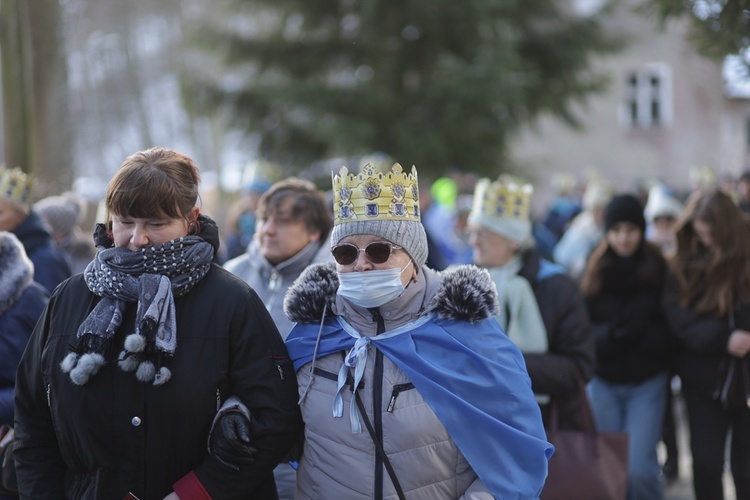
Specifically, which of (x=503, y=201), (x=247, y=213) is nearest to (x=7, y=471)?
(x=503, y=201)

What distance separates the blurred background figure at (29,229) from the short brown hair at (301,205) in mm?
1435

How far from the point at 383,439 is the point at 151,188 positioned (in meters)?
1.28

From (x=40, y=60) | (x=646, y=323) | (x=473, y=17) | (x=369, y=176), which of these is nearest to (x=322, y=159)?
(x=473, y=17)

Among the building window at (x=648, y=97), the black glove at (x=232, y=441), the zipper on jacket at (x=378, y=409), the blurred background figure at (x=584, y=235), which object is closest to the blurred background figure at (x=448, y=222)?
the blurred background figure at (x=584, y=235)

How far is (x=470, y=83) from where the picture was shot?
547 inches

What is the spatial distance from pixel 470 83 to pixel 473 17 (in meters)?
1.27

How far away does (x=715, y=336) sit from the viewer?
223 inches

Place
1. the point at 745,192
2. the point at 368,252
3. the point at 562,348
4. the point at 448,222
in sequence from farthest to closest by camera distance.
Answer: the point at 448,222 < the point at 745,192 < the point at 562,348 < the point at 368,252

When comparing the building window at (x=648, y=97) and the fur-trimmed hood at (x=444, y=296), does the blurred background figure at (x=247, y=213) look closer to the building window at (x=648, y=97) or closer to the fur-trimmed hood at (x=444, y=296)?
the fur-trimmed hood at (x=444, y=296)

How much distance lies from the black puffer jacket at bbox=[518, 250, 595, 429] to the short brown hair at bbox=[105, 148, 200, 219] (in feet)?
8.19

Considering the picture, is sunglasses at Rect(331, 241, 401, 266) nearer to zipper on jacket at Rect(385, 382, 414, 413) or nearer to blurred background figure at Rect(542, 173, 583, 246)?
zipper on jacket at Rect(385, 382, 414, 413)

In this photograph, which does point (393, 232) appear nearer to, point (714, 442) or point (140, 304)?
point (140, 304)

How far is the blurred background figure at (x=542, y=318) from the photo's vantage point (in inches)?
202

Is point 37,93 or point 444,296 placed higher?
point 37,93
